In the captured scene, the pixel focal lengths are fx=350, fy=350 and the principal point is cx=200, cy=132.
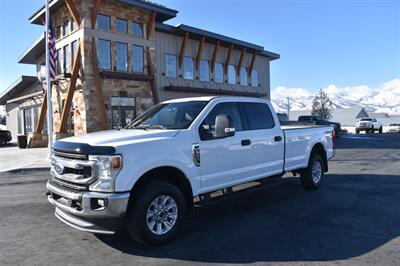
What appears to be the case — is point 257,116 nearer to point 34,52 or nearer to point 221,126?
point 221,126

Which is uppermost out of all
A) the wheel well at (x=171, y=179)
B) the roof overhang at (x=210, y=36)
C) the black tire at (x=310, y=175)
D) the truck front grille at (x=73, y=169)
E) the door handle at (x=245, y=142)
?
the roof overhang at (x=210, y=36)

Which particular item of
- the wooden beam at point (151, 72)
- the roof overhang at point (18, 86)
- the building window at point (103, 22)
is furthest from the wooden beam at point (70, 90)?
the roof overhang at point (18, 86)

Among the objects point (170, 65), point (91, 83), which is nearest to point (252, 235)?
point (91, 83)

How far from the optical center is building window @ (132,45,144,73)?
73.7 ft

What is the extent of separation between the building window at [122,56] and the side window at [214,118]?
16840mm

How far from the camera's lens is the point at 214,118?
5.73m

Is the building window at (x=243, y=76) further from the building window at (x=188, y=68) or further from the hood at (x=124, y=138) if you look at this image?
the hood at (x=124, y=138)

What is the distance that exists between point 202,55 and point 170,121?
2233 cm

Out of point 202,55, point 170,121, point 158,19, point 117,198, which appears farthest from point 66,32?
point 117,198

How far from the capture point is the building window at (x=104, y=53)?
68.5 ft

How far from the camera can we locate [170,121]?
18.8 ft

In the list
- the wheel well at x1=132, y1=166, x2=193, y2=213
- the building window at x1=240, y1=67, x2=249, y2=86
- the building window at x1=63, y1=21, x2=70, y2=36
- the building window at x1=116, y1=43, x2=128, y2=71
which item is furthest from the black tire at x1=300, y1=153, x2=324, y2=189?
the building window at x1=240, y1=67, x2=249, y2=86

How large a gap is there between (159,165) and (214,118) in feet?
4.82

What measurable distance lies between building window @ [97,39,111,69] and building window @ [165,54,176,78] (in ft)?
15.4
